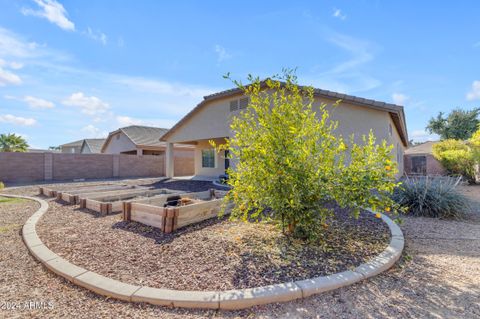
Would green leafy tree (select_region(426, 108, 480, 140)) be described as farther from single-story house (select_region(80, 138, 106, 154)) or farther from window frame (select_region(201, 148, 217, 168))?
single-story house (select_region(80, 138, 106, 154))

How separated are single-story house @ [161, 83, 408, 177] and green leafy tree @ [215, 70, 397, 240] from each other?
5968 millimetres

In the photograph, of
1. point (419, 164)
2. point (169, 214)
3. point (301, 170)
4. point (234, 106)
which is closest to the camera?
point (301, 170)

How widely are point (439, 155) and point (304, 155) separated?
20.6 m

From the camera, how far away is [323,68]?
9883 millimetres

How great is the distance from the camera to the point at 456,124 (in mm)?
31828

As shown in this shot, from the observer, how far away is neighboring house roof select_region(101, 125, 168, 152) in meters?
24.7

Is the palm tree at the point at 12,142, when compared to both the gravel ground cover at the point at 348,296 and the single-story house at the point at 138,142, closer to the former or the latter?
the single-story house at the point at 138,142

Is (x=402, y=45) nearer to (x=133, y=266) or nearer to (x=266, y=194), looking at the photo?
(x=266, y=194)

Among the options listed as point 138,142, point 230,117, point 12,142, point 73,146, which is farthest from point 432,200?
point 73,146

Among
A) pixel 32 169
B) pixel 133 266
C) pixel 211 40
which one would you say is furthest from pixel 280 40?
pixel 32 169

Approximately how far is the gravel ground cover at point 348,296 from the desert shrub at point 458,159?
612 inches

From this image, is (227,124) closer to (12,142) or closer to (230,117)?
(230,117)

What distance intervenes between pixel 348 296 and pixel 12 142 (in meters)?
38.1

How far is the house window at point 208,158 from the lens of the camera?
18.8m
